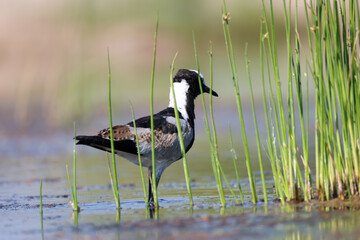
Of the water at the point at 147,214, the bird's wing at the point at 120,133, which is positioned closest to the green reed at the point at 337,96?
the water at the point at 147,214

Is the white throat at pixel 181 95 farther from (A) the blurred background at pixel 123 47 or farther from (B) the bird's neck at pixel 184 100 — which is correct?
(A) the blurred background at pixel 123 47

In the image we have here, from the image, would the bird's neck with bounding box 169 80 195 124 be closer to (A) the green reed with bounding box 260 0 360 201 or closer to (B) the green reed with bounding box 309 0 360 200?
(A) the green reed with bounding box 260 0 360 201

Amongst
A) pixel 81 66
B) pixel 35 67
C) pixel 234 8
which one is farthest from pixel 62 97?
pixel 234 8

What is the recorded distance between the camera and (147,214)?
17.0 feet

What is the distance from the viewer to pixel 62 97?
12000 millimetres

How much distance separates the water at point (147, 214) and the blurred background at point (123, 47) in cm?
522

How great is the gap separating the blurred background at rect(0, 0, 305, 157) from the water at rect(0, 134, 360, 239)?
5.22m

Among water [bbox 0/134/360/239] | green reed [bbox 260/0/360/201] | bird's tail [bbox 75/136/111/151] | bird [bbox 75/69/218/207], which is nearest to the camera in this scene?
water [bbox 0/134/360/239]

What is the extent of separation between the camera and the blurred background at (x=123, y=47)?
14453mm

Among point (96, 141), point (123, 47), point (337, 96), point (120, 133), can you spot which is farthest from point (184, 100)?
point (123, 47)

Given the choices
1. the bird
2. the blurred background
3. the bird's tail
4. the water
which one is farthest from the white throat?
the blurred background

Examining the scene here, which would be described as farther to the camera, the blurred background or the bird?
the blurred background

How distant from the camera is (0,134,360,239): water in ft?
14.0

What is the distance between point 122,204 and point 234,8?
13590 millimetres
